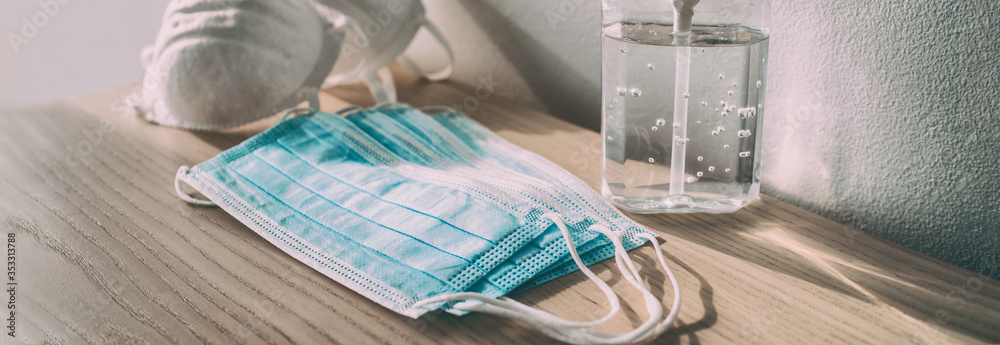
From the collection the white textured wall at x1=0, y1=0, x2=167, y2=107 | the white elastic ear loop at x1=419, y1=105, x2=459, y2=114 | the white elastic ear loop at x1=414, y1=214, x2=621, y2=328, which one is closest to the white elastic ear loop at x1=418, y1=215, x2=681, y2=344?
the white elastic ear loop at x1=414, y1=214, x2=621, y2=328

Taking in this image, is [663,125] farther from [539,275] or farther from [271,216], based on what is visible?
[271,216]

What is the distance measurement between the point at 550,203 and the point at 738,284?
147 mm

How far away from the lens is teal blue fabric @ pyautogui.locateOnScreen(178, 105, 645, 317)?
0.46m

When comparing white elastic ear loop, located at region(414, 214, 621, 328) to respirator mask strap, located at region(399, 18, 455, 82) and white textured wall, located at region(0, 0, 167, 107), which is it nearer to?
respirator mask strap, located at region(399, 18, 455, 82)

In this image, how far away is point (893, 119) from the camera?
49 centimetres

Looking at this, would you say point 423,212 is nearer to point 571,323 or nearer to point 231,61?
point 571,323

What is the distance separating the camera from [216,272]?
18.9 inches

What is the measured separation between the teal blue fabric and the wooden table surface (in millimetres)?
18

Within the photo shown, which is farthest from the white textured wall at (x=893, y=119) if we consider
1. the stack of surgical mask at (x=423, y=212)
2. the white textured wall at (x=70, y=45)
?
the white textured wall at (x=70, y=45)

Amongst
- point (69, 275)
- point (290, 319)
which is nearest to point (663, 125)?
point (290, 319)

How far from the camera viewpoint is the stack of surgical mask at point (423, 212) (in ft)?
1.46

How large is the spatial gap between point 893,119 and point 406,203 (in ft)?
1.14

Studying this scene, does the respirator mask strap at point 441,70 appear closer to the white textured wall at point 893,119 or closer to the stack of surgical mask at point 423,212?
the stack of surgical mask at point 423,212

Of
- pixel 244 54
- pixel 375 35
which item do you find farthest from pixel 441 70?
pixel 244 54
